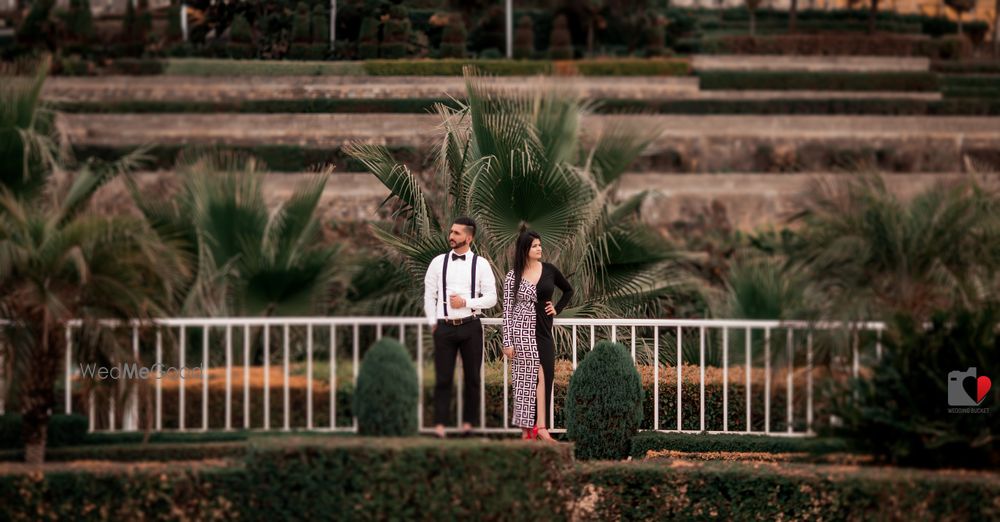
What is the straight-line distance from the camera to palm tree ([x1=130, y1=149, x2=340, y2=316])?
1264 cm

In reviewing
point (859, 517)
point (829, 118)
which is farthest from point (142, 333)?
point (829, 118)

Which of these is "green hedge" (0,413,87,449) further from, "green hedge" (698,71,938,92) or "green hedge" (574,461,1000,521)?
"green hedge" (698,71,938,92)

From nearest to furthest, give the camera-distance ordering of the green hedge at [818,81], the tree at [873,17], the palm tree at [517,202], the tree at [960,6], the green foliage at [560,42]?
the palm tree at [517,202]
the green foliage at [560,42]
the green hedge at [818,81]
the tree at [873,17]
the tree at [960,6]

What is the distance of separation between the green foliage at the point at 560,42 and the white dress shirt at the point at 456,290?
20.0 metres

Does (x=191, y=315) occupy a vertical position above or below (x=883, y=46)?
below

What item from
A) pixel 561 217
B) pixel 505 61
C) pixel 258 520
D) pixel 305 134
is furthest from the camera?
pixel 505 61

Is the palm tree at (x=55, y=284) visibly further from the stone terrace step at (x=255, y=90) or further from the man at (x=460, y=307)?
the stone terrace step at (x=255, y=90)

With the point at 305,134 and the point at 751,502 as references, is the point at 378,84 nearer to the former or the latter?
the point at 305,134

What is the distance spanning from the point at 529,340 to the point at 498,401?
1.11 meters

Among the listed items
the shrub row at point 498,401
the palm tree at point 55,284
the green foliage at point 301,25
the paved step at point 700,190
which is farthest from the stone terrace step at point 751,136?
the palm tree at point 55,284

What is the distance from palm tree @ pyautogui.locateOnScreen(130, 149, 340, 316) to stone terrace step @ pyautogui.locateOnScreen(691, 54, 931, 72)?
57.0 ft

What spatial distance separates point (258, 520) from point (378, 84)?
9.83m

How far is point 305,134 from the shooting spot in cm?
2358

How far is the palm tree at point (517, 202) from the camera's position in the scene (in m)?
9.90
